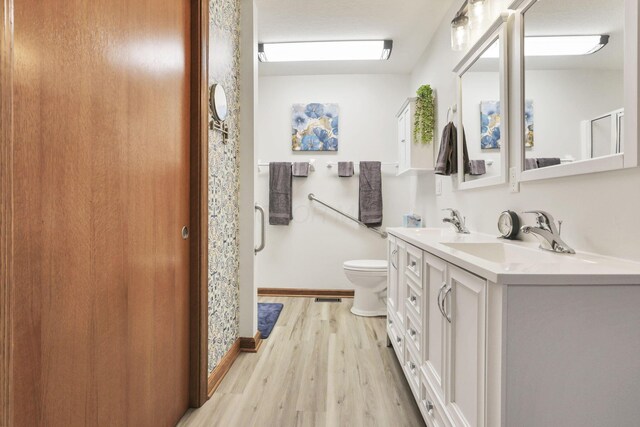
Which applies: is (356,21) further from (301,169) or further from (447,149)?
(301,169)

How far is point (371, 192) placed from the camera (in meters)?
3.50

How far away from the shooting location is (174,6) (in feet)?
4.65

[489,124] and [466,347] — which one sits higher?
[489,124]

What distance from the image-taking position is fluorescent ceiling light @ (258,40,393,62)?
2945 millimetres

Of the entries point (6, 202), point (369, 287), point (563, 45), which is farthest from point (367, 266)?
point (6, 202)

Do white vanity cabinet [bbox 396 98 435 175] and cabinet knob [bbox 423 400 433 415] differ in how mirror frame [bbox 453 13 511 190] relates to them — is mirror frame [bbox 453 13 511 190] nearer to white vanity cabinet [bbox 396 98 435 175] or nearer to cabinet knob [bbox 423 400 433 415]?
white vanity cabinet [bbox 396 98 435 175]

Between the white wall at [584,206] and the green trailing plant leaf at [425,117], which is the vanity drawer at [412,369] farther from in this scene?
the green trailing plant leaf at [425,117]

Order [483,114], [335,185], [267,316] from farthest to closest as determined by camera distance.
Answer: [335,185] → [267,316] → [483,114]

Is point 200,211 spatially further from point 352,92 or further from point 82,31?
point 352,92

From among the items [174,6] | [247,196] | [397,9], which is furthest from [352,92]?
[174,6]

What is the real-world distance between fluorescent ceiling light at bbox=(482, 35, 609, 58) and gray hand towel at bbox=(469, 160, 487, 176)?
60 centimetres

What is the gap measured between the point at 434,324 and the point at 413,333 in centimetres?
36

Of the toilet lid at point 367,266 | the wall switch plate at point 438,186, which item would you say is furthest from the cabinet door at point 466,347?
the toilet lid at point 367,266

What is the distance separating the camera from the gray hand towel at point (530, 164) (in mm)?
1430
